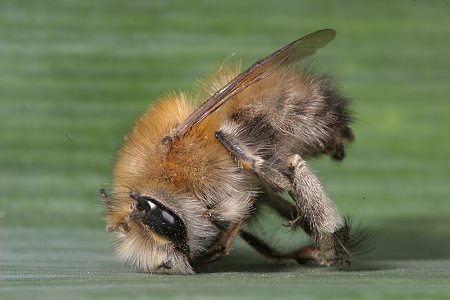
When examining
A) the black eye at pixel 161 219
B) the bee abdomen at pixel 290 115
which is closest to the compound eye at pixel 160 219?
the black eye at pixel 161 219

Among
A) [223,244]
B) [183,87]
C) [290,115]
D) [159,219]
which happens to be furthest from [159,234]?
[183,87]

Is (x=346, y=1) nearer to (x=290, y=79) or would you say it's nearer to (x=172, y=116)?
(x=290, y=79)

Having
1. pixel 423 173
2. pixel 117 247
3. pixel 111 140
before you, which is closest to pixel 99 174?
pixel 111 140

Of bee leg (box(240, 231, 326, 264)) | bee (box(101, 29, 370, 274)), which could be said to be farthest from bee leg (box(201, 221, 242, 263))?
bee leg (box(240, 231, 326, 264))

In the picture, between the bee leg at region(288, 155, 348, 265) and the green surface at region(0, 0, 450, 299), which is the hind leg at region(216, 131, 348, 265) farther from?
the green surface at region(0, 0, 450, 299)

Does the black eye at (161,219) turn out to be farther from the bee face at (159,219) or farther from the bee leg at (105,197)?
the bee leg at (105,197)

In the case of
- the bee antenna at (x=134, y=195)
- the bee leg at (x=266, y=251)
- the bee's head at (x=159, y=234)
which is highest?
the bee antenna at (x=134, y=195)
